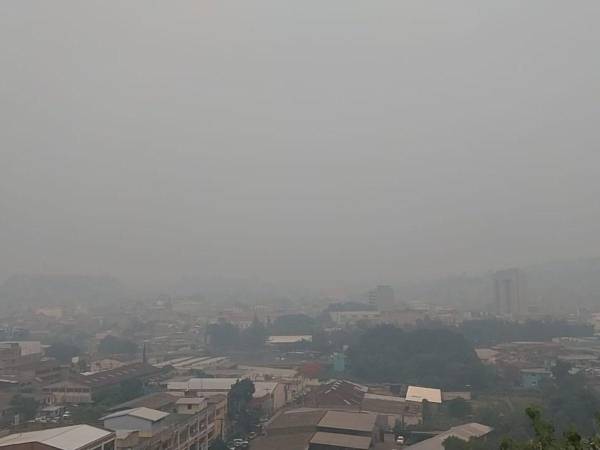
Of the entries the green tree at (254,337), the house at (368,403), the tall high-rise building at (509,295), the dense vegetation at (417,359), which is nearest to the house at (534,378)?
the dense vegetation at (417,359)

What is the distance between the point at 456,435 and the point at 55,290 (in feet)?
210

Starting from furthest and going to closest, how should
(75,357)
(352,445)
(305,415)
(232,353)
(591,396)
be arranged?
(232,353) < (75,357) < (591,396) < (305,415) < (352,445)

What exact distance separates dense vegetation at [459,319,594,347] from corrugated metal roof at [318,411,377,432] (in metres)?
17.7

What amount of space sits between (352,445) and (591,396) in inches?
222

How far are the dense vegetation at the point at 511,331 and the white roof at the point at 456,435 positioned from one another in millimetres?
17515

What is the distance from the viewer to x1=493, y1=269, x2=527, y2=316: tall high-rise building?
4147 cm

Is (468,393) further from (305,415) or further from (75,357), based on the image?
(75,357)

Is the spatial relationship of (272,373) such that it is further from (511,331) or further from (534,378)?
(511,331)

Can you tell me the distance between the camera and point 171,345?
2930cm

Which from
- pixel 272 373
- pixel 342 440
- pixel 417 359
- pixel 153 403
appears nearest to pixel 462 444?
pixel 342 440

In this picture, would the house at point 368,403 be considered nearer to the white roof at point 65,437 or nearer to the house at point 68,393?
the house at point 68,393

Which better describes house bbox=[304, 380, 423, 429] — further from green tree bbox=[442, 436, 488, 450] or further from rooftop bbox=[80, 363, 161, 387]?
rooftop bbox=[80, 363, 161, 387]

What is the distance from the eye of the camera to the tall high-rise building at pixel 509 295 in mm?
41469

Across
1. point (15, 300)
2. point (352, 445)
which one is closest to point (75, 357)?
point (352, 445)
